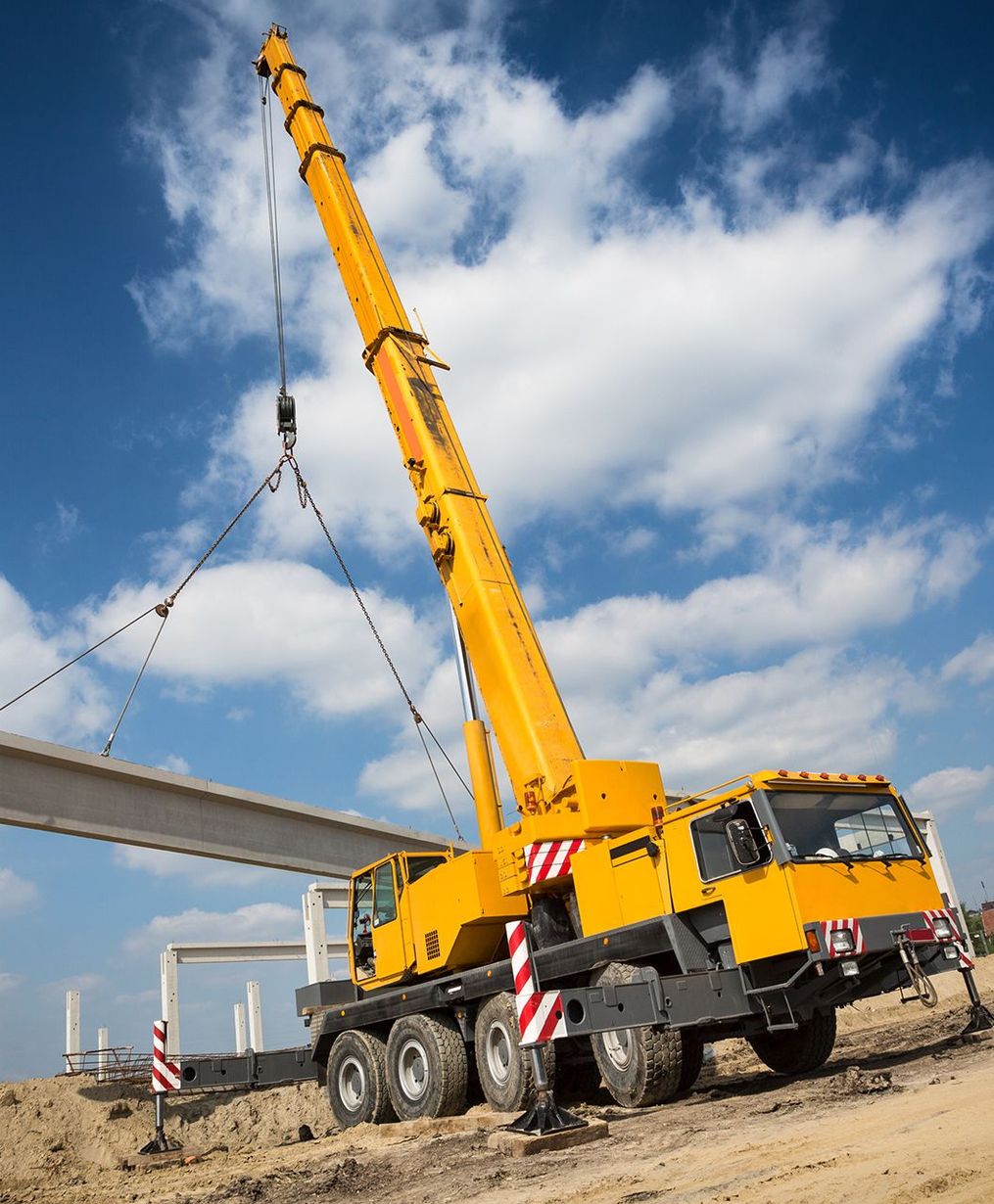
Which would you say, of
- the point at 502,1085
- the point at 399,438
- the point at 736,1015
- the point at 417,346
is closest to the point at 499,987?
the point at 502,1085

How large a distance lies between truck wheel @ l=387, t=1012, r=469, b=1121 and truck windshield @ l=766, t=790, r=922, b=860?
462cm

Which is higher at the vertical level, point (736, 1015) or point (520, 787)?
point (520, 787)

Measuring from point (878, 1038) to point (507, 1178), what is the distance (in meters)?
8.48

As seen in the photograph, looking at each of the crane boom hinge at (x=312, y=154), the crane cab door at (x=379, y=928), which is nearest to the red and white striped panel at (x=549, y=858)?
the crane cab door at (x=379, y=928)

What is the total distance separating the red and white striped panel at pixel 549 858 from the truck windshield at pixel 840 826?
2278 millimetres

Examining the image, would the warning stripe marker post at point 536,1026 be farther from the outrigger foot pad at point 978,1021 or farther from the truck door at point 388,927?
the outrigger foot pad at point 978,1021

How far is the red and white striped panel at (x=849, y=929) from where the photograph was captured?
7.74 metres

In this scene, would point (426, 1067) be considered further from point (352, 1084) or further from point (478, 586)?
point (478, 586)

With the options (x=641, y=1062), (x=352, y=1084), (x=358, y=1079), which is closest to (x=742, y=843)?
(x=641, y=1062)

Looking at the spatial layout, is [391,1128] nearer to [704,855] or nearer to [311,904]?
[704,855]

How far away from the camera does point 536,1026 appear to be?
8.06 meters

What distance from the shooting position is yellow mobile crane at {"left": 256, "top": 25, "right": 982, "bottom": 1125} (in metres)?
8.12

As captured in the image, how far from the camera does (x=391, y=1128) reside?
10422 millimetres

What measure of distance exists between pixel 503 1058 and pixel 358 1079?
3.00 meters
